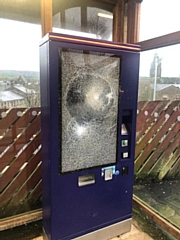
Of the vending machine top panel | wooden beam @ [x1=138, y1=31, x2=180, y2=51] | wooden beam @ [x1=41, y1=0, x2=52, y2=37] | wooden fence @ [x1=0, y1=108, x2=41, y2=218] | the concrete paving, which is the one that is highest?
wooden beam @ [x1=41, y1=0, x2=52, y2=37]

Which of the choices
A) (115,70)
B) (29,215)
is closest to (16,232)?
(29,215)

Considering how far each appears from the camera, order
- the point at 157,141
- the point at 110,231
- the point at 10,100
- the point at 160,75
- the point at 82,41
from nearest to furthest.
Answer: the point at 82,41, the point at 110,231, the point at 10,100, the point at 160,75, the point at 157,141

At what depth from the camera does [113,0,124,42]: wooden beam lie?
7.49 ft

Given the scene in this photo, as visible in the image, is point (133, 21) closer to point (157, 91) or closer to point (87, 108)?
point (157, 91)

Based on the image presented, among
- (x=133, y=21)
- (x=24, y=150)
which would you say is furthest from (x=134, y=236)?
(x=133, y=21)

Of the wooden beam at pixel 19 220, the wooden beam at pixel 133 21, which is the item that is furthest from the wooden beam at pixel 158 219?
the wooden beam at pixel 133 21

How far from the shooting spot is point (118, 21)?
2.30 metres

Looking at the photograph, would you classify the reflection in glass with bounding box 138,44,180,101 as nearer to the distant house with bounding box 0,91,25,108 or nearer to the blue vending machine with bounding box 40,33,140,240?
the blue vending machine with bounding box 40,33,140,240

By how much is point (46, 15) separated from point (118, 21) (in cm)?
86

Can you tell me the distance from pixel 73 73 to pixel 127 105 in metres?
0.56

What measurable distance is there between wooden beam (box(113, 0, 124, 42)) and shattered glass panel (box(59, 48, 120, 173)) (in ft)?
2.79

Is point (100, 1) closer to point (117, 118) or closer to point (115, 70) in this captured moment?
point (115, 70)

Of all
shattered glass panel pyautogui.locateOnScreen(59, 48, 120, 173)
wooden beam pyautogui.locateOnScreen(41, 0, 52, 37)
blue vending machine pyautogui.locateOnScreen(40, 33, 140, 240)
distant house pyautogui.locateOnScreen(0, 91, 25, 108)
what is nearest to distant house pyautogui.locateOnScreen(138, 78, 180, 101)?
blue vending machine pyautogui.locateOnScreen(40, 33, 140, 240)

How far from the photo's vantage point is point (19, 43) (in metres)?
1.91
